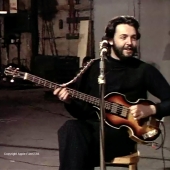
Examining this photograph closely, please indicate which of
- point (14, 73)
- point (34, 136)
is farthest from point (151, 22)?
point (14, 73)

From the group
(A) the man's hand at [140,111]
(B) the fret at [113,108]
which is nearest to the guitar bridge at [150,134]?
(A) the man's hand at [140,111]

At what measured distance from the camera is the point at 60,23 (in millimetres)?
9523

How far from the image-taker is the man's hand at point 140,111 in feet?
8.00

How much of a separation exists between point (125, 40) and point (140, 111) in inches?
16.5

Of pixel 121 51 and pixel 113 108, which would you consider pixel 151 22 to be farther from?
pixel 113 108

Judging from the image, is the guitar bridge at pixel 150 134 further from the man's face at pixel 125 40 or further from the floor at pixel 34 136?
the floor at pixel 34 136

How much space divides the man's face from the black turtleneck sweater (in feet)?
0.33

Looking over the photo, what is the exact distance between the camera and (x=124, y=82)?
8.46 ft

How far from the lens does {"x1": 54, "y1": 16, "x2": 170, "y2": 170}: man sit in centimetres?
233

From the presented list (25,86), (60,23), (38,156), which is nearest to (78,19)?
(60,23)

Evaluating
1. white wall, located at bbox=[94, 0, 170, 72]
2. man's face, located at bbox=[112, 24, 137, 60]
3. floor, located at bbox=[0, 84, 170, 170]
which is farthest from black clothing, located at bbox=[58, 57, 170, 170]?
white wall, located at bbox=[94, 0, 170, 72]

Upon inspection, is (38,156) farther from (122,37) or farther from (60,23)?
(60,23)

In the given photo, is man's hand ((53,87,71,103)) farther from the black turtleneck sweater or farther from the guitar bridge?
the guitar bridge

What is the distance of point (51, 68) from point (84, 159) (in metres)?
6.07
